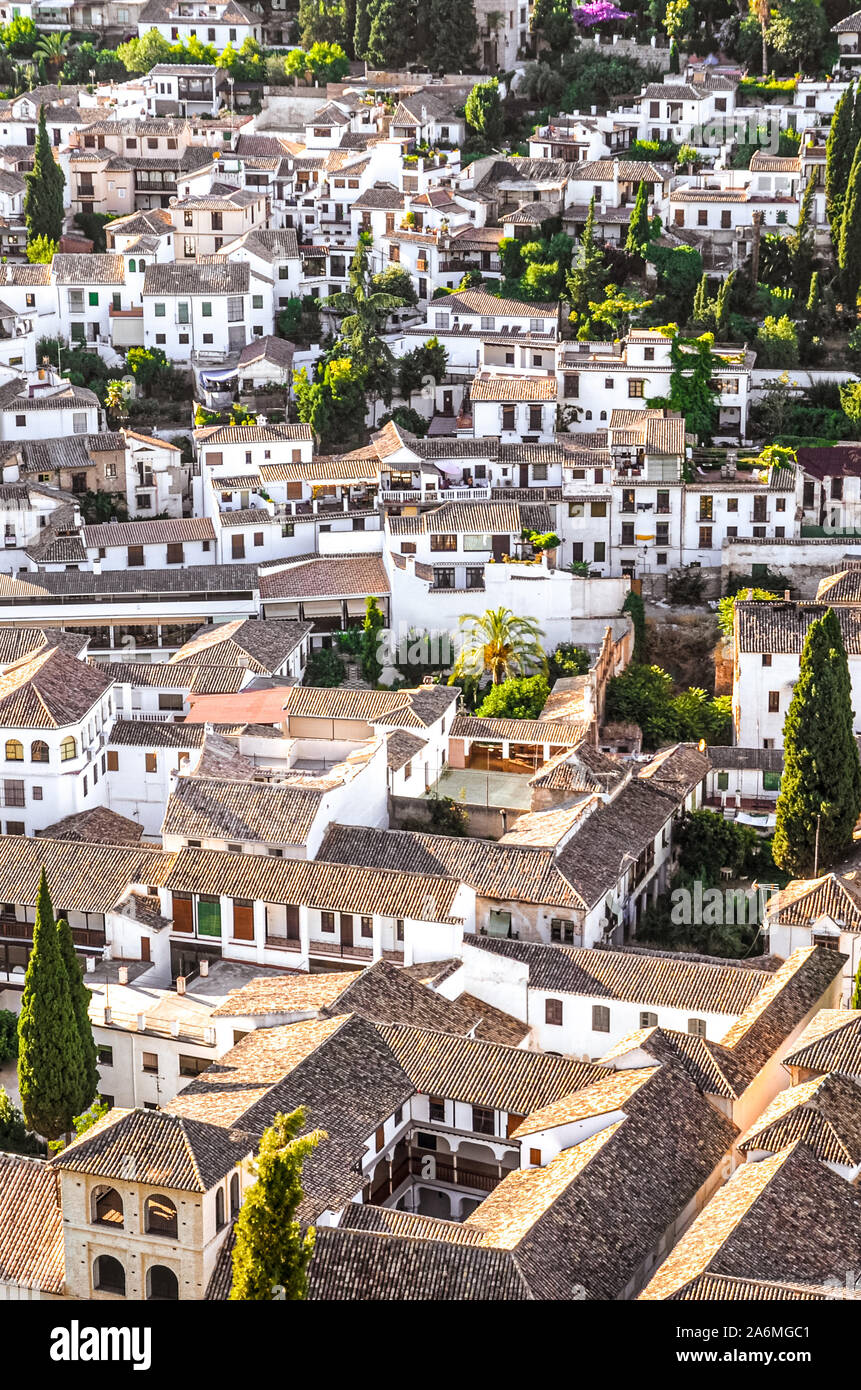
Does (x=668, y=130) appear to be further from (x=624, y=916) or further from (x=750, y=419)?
(x=624, y=916)

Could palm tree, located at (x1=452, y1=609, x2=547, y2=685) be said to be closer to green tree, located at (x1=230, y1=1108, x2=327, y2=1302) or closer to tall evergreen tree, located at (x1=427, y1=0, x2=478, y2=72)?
green tree, located at (x1=230, y1=1108, x2=327, y2=1302)

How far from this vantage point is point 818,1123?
29.4 metres

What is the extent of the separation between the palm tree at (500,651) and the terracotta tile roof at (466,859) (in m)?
8.38

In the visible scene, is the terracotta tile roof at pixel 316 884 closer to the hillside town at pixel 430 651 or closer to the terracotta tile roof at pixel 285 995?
the hillside town at pixel 430 651

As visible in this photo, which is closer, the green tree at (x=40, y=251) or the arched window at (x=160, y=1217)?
the arched window at (x=160, y=1217)

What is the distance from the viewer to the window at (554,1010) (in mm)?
34562

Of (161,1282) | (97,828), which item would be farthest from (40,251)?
(161,1282)

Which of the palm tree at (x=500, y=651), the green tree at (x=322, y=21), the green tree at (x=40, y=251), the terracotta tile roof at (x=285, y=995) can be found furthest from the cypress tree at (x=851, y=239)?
the terracotta tile roof at (x=285, y=995)

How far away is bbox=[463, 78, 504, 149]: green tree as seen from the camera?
7012cm

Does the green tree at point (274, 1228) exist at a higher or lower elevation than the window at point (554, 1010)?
higher

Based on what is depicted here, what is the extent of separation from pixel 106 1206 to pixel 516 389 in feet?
102

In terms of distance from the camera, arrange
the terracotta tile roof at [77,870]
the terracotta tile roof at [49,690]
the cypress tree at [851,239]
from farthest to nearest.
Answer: the cypress tree at [851,239] < the terracotta tile roof at [49,690] < the terracotta tile roof at [77,870]

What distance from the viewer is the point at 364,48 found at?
75.9m
